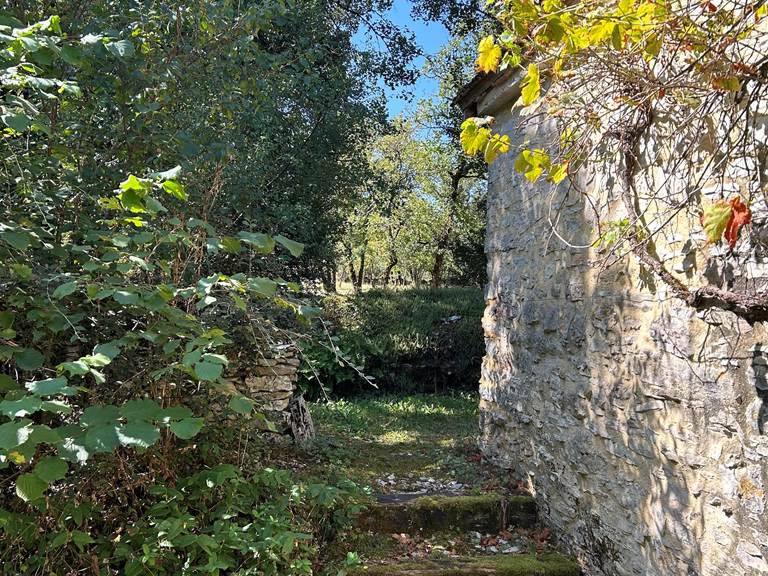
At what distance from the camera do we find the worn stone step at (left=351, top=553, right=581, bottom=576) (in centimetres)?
309

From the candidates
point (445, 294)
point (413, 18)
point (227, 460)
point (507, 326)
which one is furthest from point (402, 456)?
Result: point (413, 18)

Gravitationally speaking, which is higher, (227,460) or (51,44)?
(51,44)

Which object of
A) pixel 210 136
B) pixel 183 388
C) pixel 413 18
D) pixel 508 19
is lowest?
pixel 183 388

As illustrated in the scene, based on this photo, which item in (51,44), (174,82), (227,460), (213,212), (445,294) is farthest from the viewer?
(445,294)

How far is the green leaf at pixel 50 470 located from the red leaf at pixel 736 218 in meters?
2.31

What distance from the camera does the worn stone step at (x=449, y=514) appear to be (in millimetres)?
3656

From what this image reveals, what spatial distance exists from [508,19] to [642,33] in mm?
538

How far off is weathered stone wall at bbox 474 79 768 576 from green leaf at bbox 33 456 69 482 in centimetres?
235

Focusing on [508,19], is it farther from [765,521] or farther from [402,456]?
[402,456]

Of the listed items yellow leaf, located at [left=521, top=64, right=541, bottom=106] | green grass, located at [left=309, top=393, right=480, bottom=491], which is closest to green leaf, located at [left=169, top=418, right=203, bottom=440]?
yellow leaf, located at [left=521, top=64, right=541, bottom=106]

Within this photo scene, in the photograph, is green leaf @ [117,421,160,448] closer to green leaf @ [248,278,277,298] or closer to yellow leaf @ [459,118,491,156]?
green leaf @ [248,278,277,298]

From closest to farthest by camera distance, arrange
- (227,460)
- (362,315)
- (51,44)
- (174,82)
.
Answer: (51,44), (174,82), (227,460), (362,315)

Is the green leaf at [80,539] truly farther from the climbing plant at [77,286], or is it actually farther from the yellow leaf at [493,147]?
the yellow leaf at [493,147]

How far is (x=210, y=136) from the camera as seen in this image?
10.5 feet
